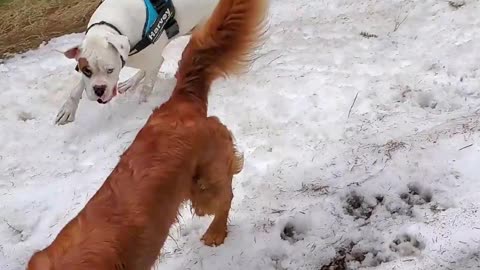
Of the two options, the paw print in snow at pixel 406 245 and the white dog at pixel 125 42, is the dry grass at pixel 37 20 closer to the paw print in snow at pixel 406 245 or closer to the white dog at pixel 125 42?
the white dog at pixel 125 42

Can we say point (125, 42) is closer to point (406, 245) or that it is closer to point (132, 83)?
point (132, 83)

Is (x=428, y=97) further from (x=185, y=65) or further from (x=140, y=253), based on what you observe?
(x=140, y=253)

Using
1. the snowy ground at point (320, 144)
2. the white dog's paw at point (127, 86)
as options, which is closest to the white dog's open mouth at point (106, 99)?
the snowy ground at point (320, 144)

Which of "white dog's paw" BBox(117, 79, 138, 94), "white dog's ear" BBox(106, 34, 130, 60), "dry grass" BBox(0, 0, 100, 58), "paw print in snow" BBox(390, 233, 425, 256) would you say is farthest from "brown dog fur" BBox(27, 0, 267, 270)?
"dry grass" BBox(0, 0, 100, 58)

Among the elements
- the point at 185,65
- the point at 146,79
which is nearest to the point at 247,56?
the point at 185,65

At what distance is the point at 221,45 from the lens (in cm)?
333

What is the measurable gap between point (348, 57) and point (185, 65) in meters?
2.26

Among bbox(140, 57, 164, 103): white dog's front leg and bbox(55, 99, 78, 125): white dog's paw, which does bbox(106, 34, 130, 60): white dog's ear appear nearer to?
bbox(140, 57, 164, 103): white dog's front leg

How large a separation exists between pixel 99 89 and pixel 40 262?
241 centimetres

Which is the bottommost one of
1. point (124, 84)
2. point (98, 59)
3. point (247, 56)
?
point (124, 84)

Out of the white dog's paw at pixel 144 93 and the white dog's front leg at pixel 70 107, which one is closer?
the white dog's front leg at pixel 70 107

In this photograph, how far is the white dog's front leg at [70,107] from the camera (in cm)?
501

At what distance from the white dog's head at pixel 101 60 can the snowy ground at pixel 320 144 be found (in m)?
0.35

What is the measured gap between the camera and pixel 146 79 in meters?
5.19
